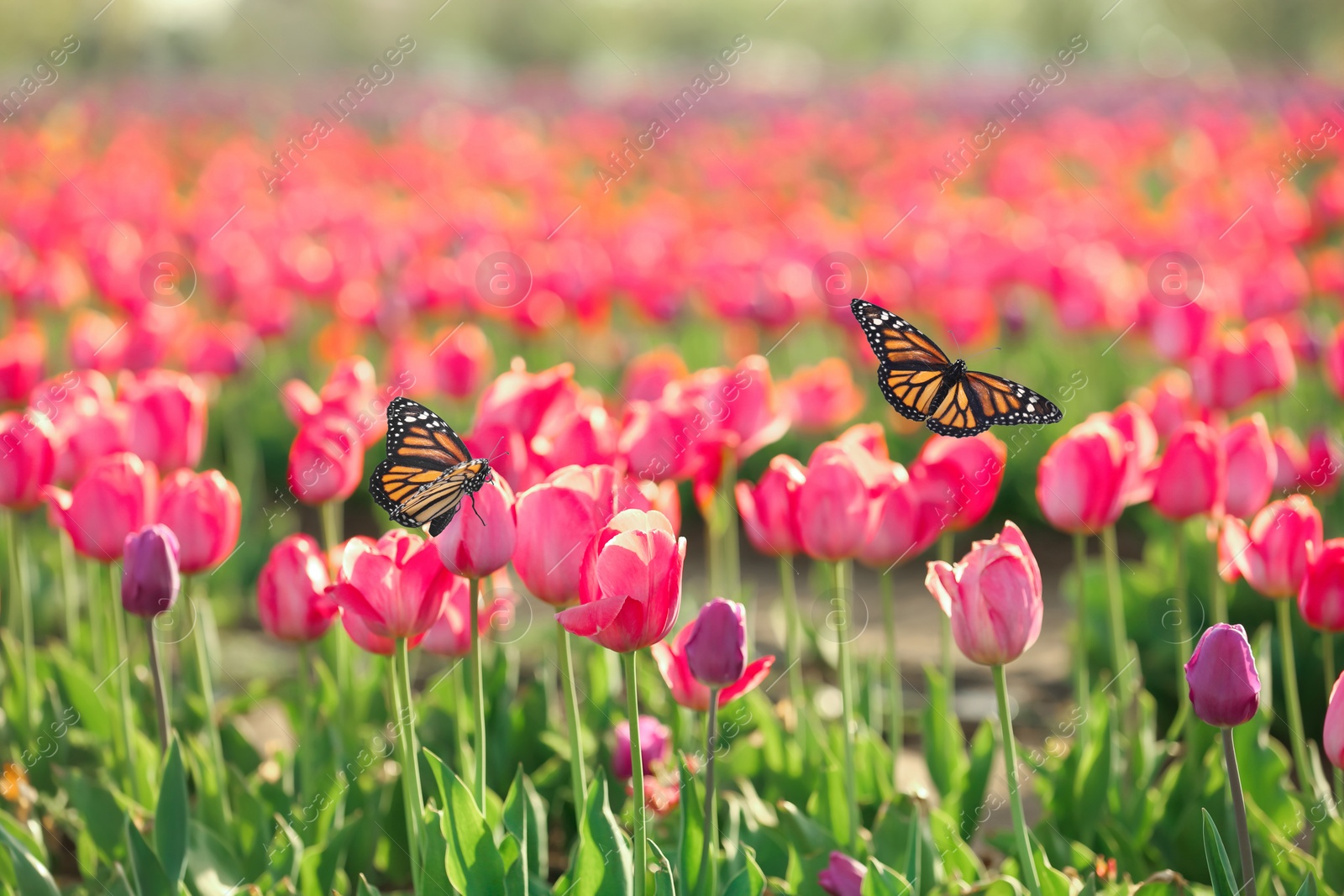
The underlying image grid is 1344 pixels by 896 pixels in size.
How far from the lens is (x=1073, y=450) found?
2.08 m

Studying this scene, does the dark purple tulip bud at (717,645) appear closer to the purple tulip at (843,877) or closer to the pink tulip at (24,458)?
the purple tulip at (843,877)

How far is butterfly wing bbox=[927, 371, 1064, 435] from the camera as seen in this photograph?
6.41ft

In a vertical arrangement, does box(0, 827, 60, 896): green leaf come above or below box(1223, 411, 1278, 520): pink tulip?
above

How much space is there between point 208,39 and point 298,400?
53.0 meters

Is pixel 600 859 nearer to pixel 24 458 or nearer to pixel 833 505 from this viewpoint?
→ pixel 833 505

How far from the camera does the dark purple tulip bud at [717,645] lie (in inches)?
Result: 62.1

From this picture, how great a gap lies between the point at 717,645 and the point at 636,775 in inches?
7.2

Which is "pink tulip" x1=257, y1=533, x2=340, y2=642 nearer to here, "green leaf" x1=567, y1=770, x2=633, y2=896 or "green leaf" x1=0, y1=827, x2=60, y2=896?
"green leaf" x1=0, y1=827, x2=60, y2=896

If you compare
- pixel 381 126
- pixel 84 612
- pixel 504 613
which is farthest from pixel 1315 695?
pixel 381 126

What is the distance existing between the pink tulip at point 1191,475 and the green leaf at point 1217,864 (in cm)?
68

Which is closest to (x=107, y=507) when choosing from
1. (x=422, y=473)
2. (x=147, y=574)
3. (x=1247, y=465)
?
(x=147, y=574)

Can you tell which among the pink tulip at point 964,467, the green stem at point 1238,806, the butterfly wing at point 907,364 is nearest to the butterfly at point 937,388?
the butterfly wing at point 907,364

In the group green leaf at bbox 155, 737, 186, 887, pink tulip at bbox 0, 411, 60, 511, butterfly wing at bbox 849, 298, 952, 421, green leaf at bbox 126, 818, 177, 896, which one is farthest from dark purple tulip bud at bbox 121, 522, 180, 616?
butterfly wing at bbox 849, 298, 952, 421

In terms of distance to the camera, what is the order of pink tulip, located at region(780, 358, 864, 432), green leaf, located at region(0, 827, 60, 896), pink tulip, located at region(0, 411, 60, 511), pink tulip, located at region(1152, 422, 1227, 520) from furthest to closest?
pink tulip, located at region(780, 358, 864, 432), pink tulip, located at region(0, 411, 60, 511), pink tulip, located at region(1152, 422, 1227, 520), green leaf, located at region(0, 827, 60, 896)
